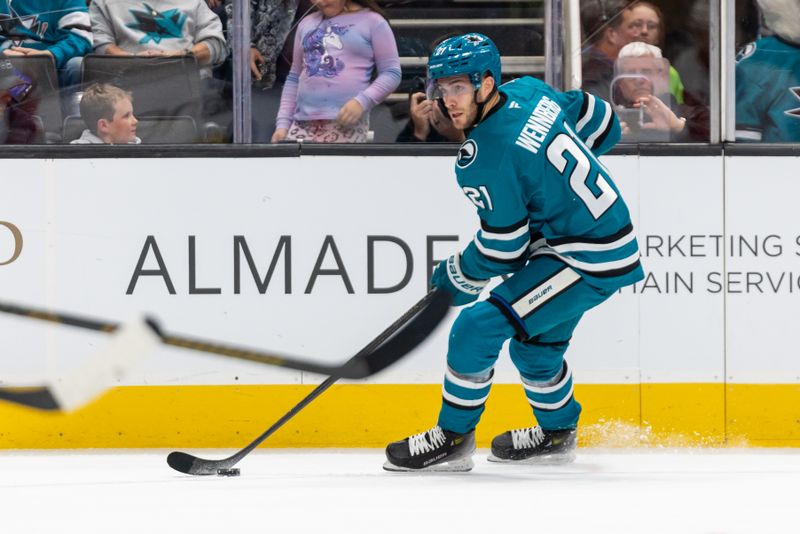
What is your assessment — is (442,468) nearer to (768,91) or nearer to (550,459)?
(550,459)

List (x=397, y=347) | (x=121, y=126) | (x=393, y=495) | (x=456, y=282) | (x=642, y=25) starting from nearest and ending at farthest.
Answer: (x=393, y=495) → (x=456, y=282) → (x=397, y=347) → (x=121, y=126) → (x=642, y=25)

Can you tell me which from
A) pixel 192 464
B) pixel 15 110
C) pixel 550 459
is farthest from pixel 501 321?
pixel 15 110

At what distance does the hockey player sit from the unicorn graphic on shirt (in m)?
0.74

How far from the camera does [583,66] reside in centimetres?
403

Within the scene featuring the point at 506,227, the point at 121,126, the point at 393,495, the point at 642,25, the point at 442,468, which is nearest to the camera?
the point at 393,495

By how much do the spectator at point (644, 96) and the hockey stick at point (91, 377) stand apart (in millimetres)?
1652

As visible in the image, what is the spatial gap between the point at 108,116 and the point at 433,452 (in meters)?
1.50

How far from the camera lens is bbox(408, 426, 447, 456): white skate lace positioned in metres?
3.43

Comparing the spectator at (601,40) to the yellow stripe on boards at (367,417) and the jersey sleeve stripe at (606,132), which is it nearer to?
the jersey sleeve stripe at (606,132)

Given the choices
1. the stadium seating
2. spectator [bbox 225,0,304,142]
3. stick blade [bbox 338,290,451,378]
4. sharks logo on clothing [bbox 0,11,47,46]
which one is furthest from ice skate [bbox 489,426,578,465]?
sharks logo on clothing [bbox 0,11,47,46]

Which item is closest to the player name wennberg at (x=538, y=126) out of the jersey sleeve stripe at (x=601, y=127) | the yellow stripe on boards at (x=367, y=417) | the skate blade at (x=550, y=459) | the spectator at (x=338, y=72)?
the jersey sleeve stripe at (x=601, y=127)

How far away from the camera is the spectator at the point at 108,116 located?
3.94 metres

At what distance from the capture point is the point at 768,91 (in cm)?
408

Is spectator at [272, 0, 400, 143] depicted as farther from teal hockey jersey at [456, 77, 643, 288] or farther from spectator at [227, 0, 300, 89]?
teal hockey jersey at [456, 77, 643, 288]
